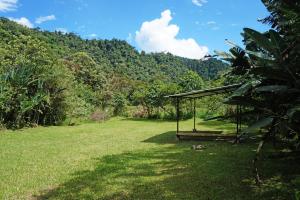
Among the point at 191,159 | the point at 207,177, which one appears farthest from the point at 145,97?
the point at 207,177

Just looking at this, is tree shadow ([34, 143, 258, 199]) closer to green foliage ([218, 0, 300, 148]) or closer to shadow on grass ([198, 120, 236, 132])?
green foliage ([218, 0, 300, 148])

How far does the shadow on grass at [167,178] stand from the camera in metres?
6.13

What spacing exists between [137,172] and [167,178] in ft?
3.03

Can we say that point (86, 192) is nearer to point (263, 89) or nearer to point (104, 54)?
point (263, 89)

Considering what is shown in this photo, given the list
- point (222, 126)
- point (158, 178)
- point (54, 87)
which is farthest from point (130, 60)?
point (158, 178)

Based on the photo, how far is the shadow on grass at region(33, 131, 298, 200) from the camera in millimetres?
6133

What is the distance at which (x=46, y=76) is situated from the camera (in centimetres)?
1995

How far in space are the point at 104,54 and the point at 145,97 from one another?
35.8 meters

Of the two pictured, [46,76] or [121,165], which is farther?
[46,76]

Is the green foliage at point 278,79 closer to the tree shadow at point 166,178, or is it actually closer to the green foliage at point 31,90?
the tree shadow at point 166,178

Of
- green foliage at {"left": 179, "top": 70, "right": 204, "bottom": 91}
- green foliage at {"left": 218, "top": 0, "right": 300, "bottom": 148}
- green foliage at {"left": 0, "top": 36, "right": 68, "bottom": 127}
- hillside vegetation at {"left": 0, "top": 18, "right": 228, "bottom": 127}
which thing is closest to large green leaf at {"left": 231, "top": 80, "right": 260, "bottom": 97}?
green foliage at {"left": 218, "top": 0, "right": 300, "bottom": 148}

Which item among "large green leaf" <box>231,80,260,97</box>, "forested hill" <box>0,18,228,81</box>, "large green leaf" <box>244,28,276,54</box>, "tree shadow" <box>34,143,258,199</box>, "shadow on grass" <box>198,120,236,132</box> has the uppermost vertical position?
"forested hill" <box>0,18,228,81</box>

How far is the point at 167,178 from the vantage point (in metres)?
7.34

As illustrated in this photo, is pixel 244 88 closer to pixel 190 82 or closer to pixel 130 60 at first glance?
pixel 190 82
